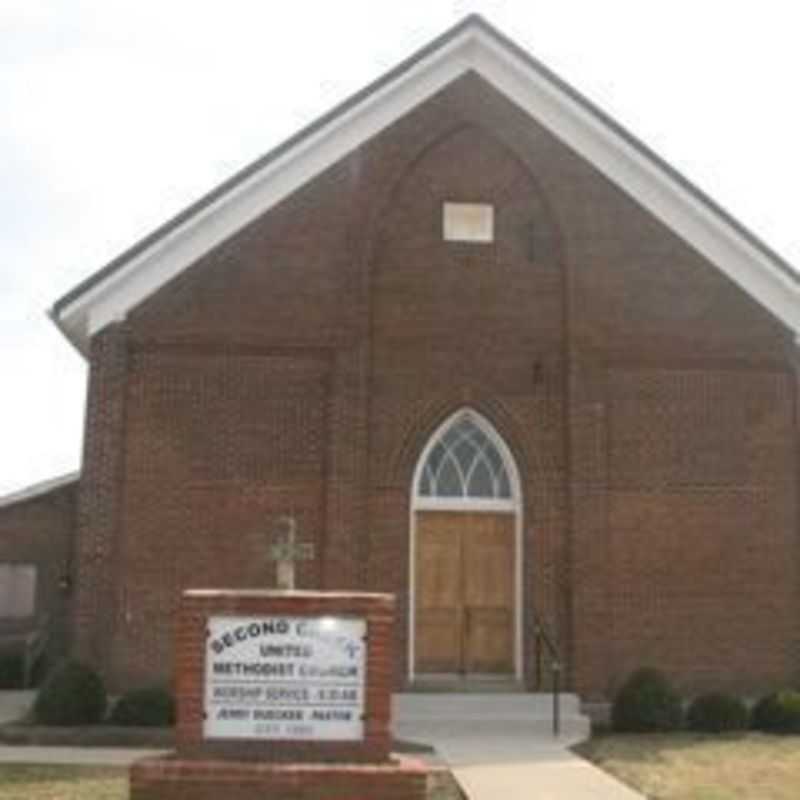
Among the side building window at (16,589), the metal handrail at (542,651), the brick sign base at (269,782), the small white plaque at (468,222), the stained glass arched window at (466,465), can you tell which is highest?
the small white plaque at (468,222)

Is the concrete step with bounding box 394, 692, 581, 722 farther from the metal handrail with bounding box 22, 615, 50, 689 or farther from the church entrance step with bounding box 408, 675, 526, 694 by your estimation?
the metal handrail with bounding box 22, 615, 50, 689

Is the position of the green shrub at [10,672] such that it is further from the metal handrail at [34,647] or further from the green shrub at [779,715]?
the green shrub at [779,715]

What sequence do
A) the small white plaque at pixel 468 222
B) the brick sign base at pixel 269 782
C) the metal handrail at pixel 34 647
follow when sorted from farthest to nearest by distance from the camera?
1. the metal handrail at pixel 34 647
2. the small white plaque at pixel 468 222
3. the brick sign base at pixel 269 782

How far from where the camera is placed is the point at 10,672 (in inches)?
950

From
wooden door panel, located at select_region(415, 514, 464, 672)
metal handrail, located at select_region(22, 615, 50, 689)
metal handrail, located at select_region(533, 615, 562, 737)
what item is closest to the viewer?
metal handrail, located at select_region(533, 615, 562, 737)

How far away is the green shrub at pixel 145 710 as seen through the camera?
17562mm

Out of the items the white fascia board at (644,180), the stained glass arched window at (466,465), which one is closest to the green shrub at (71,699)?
the stained glass arched window at (466,465)

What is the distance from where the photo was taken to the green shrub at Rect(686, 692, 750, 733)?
18188 millimetres

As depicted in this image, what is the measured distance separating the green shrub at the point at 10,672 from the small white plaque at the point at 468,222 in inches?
386

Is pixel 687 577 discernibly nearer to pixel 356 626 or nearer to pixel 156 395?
pixel 156 395

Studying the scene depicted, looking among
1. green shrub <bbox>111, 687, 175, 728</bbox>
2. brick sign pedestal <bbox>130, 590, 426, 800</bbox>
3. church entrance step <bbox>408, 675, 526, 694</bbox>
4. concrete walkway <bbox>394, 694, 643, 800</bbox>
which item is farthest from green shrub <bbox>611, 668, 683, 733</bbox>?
brick sign pedestal <bbox>130, 590, 426, 800</bbox>

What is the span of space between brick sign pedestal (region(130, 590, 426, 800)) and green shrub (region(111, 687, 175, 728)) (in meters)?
6.41

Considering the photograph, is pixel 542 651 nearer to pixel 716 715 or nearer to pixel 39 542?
pixel 716 715

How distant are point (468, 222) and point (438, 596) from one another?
4972mm
